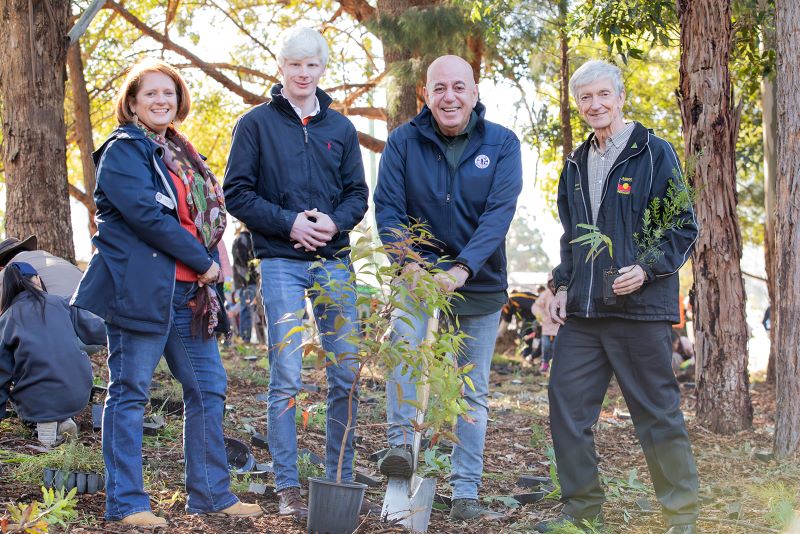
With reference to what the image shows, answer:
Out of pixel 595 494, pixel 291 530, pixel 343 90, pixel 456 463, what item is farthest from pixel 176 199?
pixel 343 90

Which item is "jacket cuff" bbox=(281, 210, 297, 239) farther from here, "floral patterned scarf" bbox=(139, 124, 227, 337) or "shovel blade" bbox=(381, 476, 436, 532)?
→ "shovel blade" bbox=(381, 476, 436, 532)

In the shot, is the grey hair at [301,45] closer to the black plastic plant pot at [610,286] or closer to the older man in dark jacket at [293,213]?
the older man in dark jacket at [293,213]

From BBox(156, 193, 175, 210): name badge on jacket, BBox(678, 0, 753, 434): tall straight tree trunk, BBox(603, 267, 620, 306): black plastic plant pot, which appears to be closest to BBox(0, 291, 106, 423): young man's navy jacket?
BBox(156, 193, 175, 210): name badge on jacket

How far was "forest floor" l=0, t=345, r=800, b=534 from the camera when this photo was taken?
4.12m

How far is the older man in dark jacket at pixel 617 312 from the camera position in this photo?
396 cm

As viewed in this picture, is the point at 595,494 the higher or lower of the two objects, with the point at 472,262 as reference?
lower

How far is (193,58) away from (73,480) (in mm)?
9690

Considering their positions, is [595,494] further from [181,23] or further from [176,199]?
[181,23]

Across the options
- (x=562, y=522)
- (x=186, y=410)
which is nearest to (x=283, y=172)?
(x=186, y=410)

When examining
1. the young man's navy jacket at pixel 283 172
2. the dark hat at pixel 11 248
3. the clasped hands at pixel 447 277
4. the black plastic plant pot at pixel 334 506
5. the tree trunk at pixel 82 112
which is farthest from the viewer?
the tree trunk at pixel 82 112

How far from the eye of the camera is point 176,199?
393 centimetres

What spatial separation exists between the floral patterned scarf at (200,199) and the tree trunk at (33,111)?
3713 mm

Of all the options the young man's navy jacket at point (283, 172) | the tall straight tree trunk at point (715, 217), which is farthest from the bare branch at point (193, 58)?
the young man's navy jacket at point (283, 172)

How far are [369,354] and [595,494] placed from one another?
1389mm
